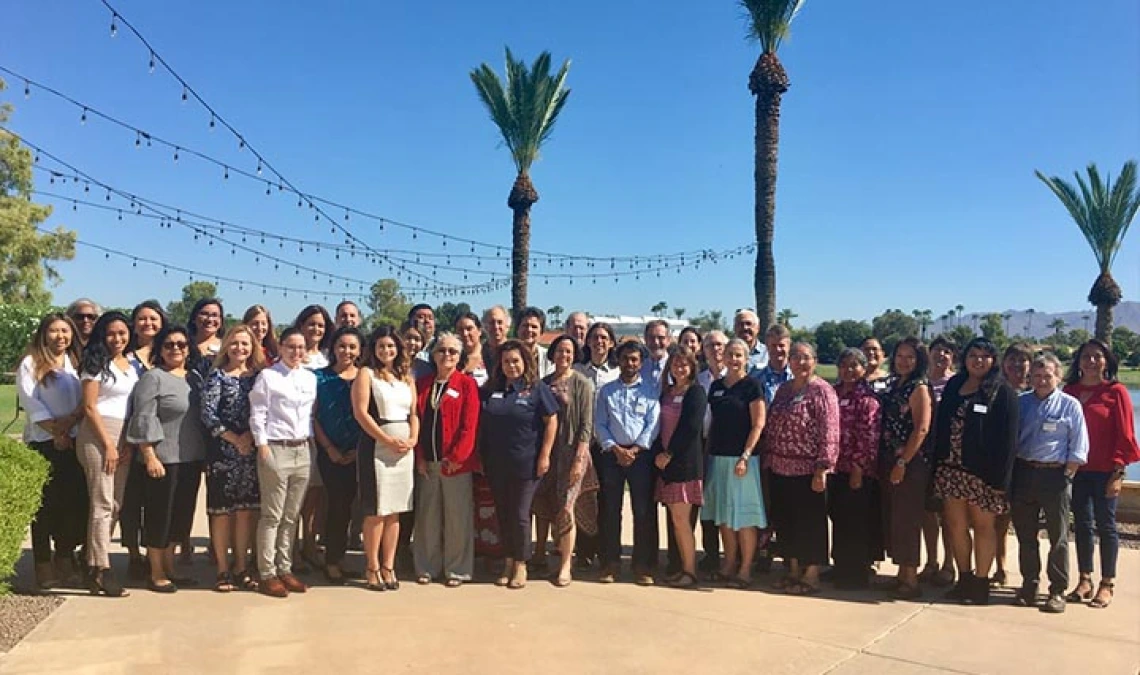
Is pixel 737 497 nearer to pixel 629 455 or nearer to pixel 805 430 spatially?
pixel 805 430

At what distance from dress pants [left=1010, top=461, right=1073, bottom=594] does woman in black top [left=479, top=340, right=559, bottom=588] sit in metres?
3.35

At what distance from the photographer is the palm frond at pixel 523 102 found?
19.8m

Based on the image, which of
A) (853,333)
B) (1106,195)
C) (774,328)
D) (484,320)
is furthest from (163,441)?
(853,333)

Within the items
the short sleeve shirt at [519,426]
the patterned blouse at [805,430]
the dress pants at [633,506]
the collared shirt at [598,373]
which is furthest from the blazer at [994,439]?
the short sleeve shirt at [519,426]

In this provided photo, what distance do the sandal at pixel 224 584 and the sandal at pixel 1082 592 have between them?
5.93 m

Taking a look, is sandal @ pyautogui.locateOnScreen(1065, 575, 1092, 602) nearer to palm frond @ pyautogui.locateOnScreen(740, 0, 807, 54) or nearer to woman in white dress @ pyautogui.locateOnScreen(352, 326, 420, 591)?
woman in white dress @ pyautogui.locateOnScreen(352, 326, 420, 591)

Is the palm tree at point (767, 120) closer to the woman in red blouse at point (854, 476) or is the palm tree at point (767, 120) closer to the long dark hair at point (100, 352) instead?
the woman in red blouse at point (854, 476)

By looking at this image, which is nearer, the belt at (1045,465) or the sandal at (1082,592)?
the belt at (1045,465)

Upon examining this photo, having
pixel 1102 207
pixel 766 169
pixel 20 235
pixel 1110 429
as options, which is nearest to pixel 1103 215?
pixel 1102 207

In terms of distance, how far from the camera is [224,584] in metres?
5.43

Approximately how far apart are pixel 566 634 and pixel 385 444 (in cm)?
182

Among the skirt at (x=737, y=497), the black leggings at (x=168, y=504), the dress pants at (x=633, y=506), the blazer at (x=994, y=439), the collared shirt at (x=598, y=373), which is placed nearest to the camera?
the black leggings at (x=168, y=504)

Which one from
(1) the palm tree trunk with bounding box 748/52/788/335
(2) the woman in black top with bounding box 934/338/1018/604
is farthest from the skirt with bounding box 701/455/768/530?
(1) the palm tree trunk with bounding box 748/52/788/335

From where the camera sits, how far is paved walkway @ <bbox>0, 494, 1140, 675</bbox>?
4.26 meters
